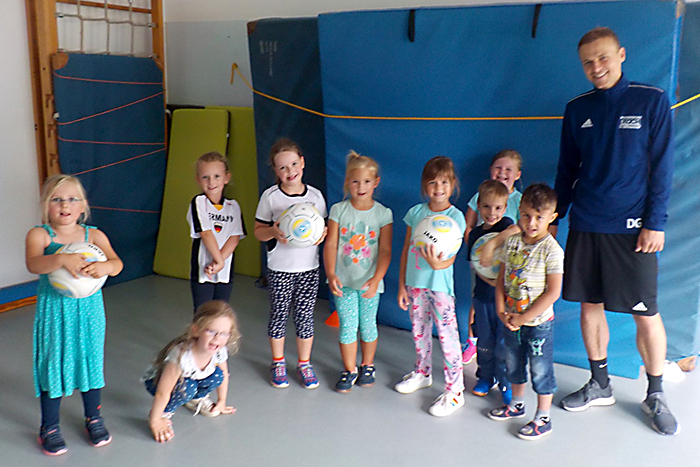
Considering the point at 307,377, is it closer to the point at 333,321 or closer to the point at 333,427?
the point at 333,427

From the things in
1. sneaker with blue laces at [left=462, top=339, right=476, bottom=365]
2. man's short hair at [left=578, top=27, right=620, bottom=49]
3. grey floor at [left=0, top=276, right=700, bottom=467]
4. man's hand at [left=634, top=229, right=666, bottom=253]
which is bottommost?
grey floor at [left=0, top=276, right=700, bottom=467]

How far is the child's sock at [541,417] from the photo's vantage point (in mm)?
2639

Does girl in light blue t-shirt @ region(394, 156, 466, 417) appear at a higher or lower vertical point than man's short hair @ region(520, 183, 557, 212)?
lower

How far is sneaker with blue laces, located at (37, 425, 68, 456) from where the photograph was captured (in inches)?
98.0

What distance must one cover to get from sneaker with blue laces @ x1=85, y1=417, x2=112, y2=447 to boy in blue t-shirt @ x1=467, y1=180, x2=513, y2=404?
1618 millimetres

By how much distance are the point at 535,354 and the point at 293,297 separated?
1119mm

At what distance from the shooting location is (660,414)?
2.71 metres

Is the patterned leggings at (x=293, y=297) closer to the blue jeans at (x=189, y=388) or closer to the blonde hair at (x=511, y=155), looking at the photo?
the blue jeans at (x=189, y=388)

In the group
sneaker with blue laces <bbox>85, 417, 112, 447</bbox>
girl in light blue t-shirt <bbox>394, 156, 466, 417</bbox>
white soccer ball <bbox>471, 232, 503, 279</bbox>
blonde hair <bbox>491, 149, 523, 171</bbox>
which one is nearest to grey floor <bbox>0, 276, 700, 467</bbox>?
sneaker with blue laces <bbox>85, 417, 112, 447</bbox>

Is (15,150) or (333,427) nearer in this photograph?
(333,427)

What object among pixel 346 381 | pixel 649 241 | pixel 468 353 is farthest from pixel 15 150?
pixel 649 241

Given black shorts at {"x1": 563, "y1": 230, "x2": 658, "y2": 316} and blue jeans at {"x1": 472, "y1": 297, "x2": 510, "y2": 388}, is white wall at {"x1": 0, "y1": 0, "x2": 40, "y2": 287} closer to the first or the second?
blue jeans at {"x1": 472, "y1": 297, "x2": 510, "y2": 388}

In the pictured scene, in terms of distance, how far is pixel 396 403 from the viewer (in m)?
2.93

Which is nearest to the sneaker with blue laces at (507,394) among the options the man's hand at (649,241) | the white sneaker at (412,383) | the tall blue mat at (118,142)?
the white sneaker at (412,383)
